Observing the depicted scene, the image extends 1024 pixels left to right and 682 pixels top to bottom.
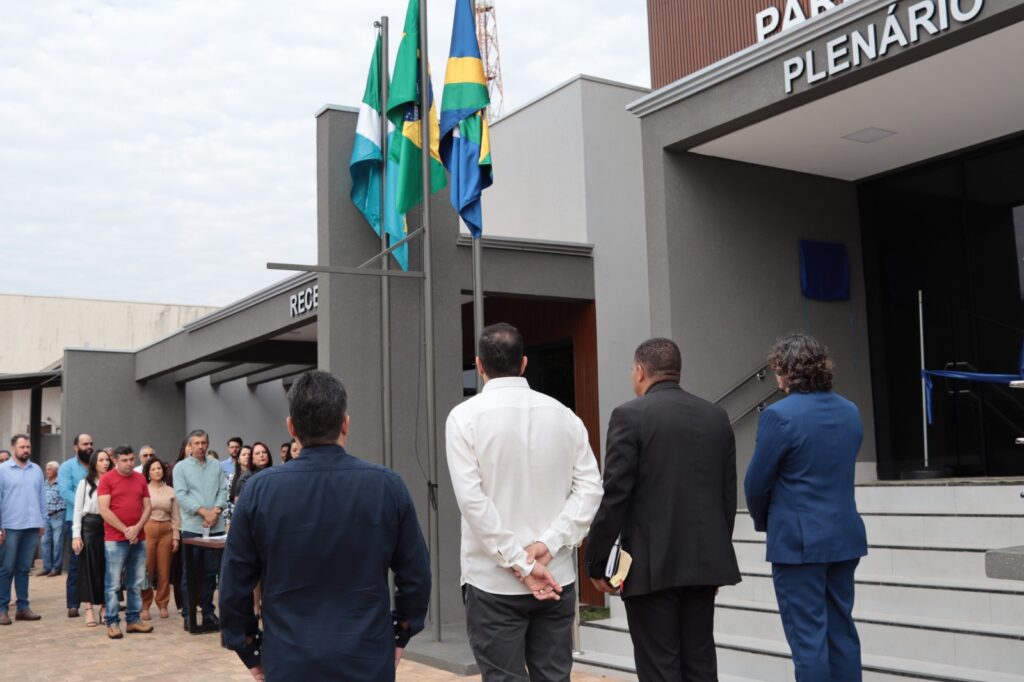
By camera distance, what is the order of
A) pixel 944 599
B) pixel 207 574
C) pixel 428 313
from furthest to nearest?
1. pixel 207 574
2. pixel 428 313
3. pixel 944 599

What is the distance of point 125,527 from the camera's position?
9469 mm

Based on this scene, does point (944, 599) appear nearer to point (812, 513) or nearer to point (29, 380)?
point (812, 513)

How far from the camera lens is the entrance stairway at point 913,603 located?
210 inches

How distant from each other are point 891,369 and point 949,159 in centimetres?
189

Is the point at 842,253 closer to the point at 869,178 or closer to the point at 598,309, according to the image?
the point at 869,178

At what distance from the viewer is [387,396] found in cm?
852

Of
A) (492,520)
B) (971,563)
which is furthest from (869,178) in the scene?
(492,520)

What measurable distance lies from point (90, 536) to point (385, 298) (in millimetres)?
4070

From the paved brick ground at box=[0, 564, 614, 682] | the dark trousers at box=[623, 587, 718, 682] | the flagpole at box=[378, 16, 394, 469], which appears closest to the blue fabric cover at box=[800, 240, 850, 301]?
the flagpole at box=[378, 16, 394, 469]

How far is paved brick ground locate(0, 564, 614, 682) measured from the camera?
24.2 feet

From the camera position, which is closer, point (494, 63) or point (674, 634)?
point (674, 634)

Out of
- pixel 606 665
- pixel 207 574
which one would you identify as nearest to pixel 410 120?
pixel 606 665

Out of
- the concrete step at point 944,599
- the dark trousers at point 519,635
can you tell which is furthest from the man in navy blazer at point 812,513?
the concrete step at point 944,599

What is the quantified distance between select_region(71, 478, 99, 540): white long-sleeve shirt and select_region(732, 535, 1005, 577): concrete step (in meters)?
6.65
